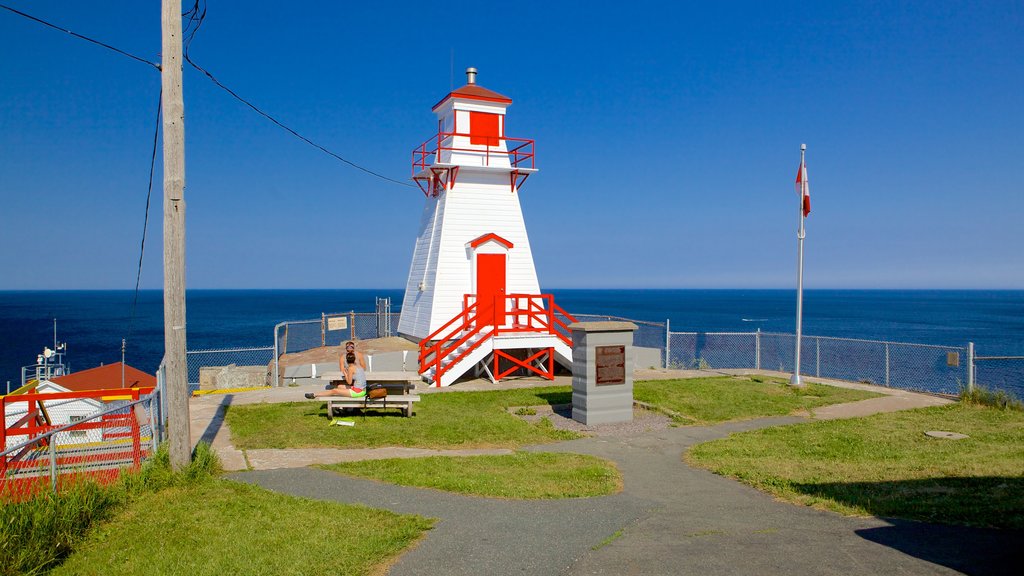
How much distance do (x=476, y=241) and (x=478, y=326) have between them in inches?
123

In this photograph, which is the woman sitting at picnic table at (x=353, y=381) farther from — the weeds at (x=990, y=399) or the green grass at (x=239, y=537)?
the weeds at (x=990, y=399)

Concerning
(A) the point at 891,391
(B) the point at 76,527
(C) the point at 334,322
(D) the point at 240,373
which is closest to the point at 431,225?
(C) the point at 334,322

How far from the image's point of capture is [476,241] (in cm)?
2192

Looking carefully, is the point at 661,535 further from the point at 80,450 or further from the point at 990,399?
the point at 990,399

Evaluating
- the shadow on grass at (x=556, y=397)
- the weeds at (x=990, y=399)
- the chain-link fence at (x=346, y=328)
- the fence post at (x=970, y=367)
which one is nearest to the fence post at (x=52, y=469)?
the shadow on grass at (x=556, y=397)

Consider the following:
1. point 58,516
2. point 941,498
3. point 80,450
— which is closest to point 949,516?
point 941,498

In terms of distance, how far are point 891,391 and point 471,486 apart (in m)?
13.9

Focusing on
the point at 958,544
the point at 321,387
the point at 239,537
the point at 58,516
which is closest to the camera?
the point at 958,544

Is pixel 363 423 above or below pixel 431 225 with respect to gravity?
below

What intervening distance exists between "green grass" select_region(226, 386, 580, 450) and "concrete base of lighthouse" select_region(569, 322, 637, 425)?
1015 mm

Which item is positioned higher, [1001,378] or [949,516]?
[949,516]

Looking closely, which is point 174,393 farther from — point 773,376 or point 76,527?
point 773,376

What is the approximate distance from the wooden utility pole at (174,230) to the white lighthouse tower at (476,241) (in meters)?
11.4

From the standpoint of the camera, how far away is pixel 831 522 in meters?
7.30
